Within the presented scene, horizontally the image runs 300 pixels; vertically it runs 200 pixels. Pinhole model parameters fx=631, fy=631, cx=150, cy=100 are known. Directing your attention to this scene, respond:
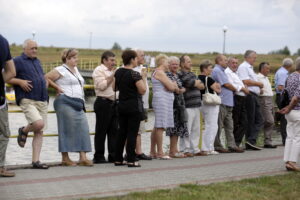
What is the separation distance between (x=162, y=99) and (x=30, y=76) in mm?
2604

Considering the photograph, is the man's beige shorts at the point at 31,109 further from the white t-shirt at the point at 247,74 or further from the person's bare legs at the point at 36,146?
the white t-shirt at the point at 247,74

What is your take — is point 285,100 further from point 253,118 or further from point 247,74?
point 253,118

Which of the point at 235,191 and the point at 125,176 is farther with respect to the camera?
the point at 125,176

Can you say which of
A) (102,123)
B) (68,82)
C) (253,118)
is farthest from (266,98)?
(68,82)

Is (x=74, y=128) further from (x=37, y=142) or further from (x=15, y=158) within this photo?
(x=15, y=158)

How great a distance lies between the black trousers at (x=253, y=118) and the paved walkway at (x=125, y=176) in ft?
5.67

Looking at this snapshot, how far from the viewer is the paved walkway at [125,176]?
7.41 meters

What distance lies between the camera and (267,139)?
13711 millimetres

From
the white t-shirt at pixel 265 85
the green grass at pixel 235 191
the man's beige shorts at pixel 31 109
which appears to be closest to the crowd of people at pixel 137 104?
the man's beige shorts at pixel 31 109

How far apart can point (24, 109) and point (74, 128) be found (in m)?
0.97

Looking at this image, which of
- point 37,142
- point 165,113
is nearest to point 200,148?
point 165,113

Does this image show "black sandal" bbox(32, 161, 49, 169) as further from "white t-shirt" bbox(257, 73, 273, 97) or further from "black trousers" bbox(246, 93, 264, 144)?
"white t-shirt" bbox(257, 73, 273, 97)

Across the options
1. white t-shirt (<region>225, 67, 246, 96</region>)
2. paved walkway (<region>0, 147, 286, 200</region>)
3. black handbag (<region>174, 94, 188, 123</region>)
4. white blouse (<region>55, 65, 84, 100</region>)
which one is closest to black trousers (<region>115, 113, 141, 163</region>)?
paved walkway (<region>0, 147, 286, 200</region>)

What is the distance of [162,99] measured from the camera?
10805mm
